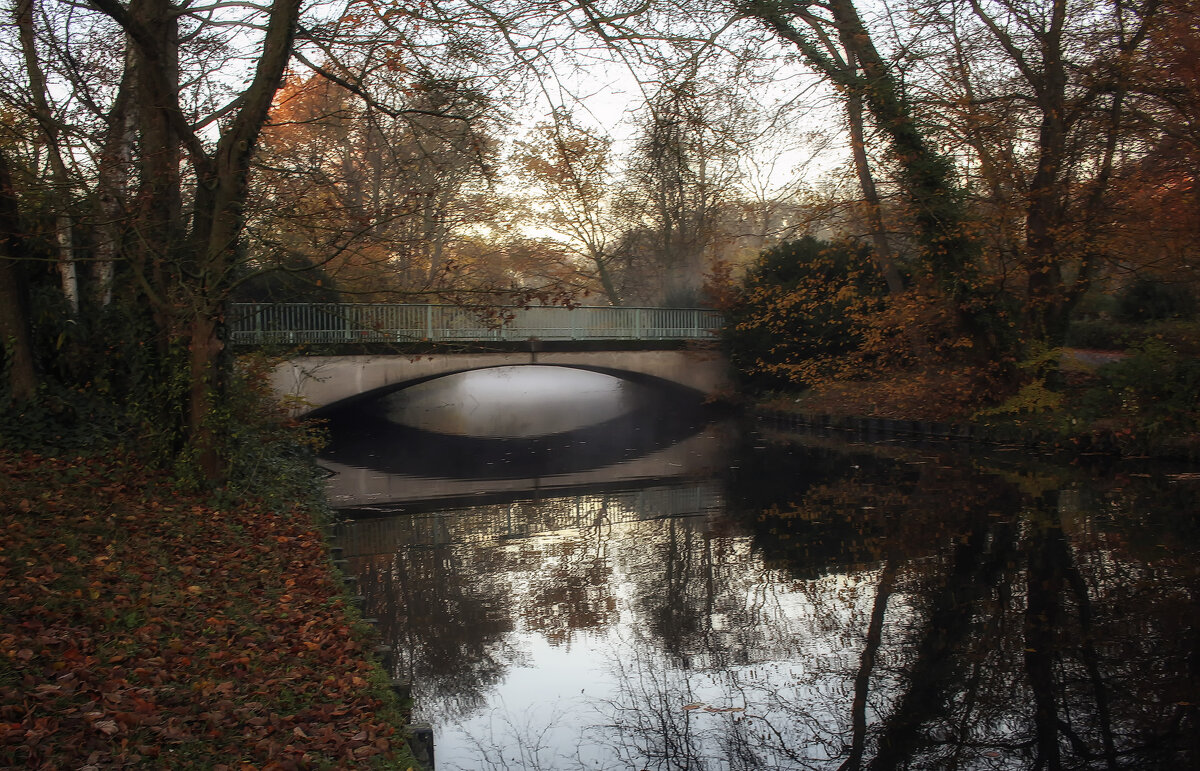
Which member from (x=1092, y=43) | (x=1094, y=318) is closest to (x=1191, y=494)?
(x=1092, y=43)

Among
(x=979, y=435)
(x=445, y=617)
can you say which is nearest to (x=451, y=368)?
(x=979, y=435)

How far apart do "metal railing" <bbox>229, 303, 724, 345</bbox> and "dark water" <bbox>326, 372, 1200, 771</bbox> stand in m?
9.20

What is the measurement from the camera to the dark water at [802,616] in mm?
4781

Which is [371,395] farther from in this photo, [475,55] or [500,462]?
[475,55]

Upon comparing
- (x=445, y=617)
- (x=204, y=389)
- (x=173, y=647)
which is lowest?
(x=445, y=617)

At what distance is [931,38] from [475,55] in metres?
9.25

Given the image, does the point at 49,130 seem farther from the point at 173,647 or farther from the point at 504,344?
the point at 504,344

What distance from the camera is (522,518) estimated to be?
38.7 feet

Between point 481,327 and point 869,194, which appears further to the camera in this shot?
point 481,327

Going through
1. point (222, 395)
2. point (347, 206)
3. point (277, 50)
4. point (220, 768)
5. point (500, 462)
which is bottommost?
point (500, 462)

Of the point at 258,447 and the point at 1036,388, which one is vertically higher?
the point at 1036,388

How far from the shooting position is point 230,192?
29.6 feet

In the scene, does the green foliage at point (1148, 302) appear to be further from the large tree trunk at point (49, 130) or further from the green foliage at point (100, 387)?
the large tree trunk at point (49, 130)

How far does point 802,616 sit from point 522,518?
549 centimetres
